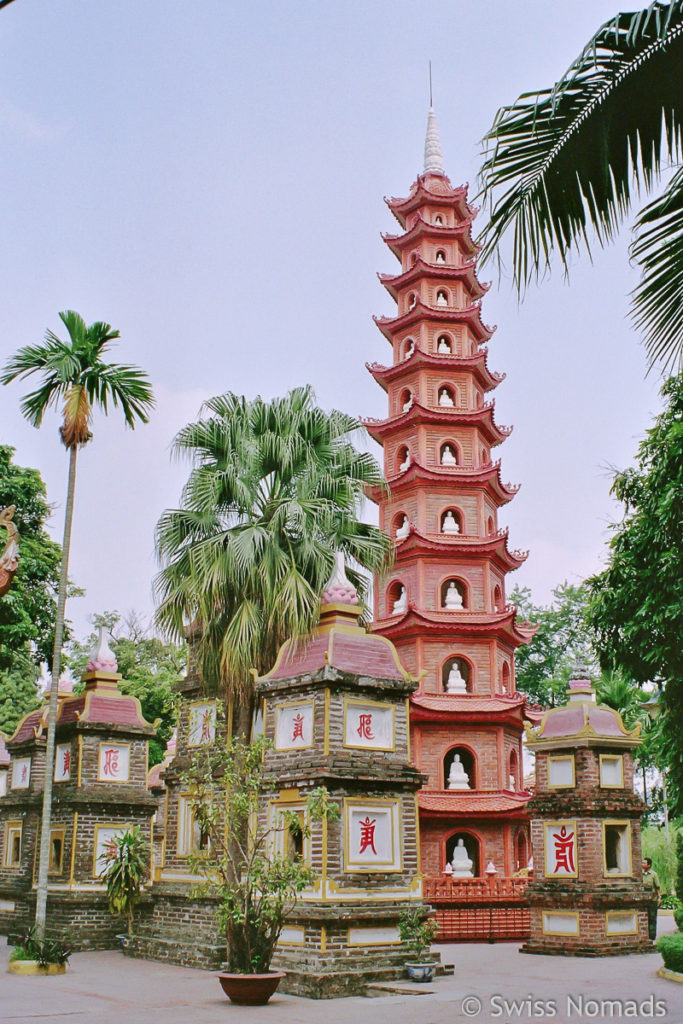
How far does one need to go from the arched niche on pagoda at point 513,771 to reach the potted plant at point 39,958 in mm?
14773

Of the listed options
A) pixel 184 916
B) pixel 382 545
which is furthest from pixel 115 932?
pixel 382 545

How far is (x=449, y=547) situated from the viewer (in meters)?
28.6

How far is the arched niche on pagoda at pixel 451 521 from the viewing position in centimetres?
2928

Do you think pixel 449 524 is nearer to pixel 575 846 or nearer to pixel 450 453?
pixel 450 453

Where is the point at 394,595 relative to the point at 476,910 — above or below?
above

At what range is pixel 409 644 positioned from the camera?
1115 inches

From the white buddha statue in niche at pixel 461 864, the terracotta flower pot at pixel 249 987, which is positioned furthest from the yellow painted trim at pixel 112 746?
the terracotta flower pot at pixel 249 987

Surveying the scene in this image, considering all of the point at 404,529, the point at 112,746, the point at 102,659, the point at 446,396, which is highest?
the point at 446,396

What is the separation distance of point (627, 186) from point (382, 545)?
1368 cm

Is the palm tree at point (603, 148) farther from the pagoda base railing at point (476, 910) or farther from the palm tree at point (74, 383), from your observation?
the pagoda base railing at point (476, 910)

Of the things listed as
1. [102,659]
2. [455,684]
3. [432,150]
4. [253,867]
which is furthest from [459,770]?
[432,150]

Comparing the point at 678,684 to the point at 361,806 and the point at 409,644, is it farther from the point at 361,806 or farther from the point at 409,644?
the point at 409,644

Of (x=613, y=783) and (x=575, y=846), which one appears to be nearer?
(x=575, y=846)

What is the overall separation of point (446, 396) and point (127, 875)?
17173 millimetres
